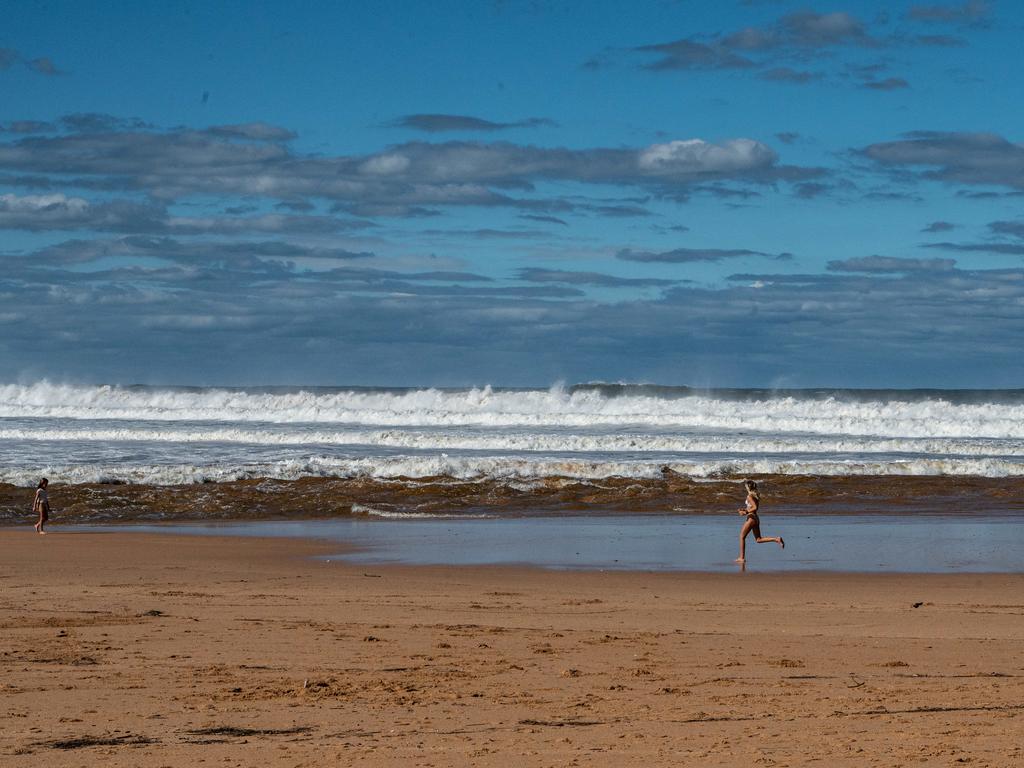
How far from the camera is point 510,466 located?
27906 mm

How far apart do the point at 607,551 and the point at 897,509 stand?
8779 mm

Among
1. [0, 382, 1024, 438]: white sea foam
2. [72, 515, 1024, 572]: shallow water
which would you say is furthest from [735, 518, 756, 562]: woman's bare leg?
[0, 382, 1024, 438]: white sea foam

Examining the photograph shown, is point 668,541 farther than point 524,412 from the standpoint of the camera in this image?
No

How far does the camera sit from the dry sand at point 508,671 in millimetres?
6137

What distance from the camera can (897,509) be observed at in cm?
2289

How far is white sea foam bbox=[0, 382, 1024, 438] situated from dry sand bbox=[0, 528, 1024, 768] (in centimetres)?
3512

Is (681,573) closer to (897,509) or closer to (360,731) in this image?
(360,731)

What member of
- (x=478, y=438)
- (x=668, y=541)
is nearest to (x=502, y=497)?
(x=668, y=541)

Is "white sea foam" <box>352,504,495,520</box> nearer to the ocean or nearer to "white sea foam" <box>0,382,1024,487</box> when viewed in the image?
the ocean

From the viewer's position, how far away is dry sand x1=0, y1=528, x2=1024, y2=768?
614 centimetres

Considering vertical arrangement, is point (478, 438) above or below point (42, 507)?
above

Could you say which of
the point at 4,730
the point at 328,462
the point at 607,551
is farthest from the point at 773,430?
the point at 4,730

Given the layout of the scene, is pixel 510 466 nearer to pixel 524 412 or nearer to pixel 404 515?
pixel 404 515

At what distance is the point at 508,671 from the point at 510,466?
64.8ft
